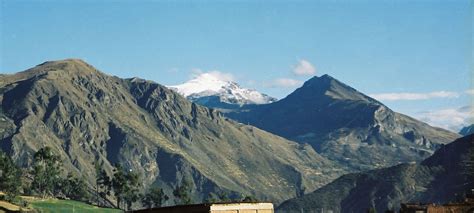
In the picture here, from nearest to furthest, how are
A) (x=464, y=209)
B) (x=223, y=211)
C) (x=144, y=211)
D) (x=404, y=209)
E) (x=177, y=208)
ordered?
(x=223, y=211) → (x=177, y=208) → (x=144, y=211) → (x=464, y=209) → (x=404, y=209)

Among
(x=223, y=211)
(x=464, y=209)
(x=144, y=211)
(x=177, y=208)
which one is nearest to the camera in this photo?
(x=223, y=211)

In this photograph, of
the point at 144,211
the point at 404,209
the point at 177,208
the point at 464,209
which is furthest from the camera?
the point at 404,209

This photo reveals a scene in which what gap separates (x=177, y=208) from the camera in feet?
281

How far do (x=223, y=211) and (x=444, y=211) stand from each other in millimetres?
82036

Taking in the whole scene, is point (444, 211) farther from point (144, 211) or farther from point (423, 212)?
point (144, 211)

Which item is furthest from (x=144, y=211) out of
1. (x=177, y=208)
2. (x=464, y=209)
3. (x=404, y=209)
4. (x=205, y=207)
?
(x=404, y=209)

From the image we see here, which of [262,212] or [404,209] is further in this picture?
[404,209]

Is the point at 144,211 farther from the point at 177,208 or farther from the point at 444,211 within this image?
the point at 444,211

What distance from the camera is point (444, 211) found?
15312 centimetres

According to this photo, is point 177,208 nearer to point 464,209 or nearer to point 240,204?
point 240,204

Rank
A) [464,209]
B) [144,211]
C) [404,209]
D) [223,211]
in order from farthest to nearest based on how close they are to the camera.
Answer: [404,209] → [464,209] → [144,211] → [223,211]

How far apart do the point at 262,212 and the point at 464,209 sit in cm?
7604

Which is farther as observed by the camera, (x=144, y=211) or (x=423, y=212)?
(x=423, y=212)

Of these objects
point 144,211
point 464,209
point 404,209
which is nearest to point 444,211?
point 464,209
